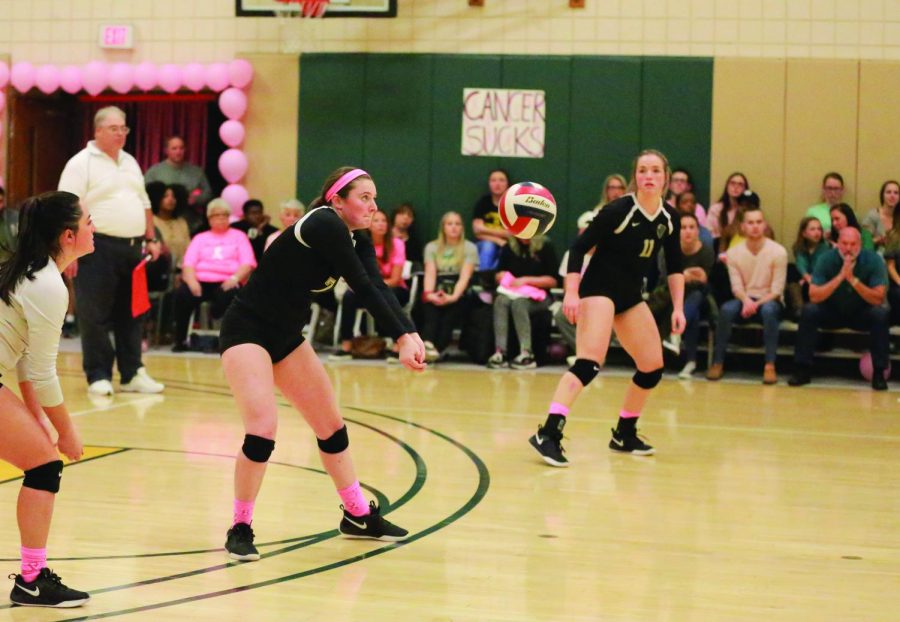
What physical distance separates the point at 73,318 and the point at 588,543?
9.78m

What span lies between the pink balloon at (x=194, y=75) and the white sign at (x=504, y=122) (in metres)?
2.92

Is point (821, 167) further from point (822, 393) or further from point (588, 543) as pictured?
point (588, 543)

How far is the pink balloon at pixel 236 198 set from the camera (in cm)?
1313

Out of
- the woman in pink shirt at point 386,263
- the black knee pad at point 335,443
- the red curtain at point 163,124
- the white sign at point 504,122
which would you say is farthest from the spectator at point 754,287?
the red curtain at point 163,124

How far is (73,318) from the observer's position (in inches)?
525

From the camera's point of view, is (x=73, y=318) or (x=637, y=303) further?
(x=73, y=318)

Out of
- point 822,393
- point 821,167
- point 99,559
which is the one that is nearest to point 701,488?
point 99,559

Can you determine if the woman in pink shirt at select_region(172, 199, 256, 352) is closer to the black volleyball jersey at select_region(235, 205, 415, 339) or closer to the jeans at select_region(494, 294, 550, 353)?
the jeans at select_region(494, 294, 550, 353)

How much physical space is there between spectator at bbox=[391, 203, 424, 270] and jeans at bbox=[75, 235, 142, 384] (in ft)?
13.1

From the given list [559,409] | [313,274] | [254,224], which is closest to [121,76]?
[254,224]

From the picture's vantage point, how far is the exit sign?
44.0 ft

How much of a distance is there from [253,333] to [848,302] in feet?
24.6

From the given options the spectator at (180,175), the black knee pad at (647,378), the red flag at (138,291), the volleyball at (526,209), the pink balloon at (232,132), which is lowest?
the black knee pad at (647,378)

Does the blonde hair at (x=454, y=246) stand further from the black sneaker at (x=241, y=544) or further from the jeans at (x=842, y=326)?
the black sneaker at (x=241, y=544)
